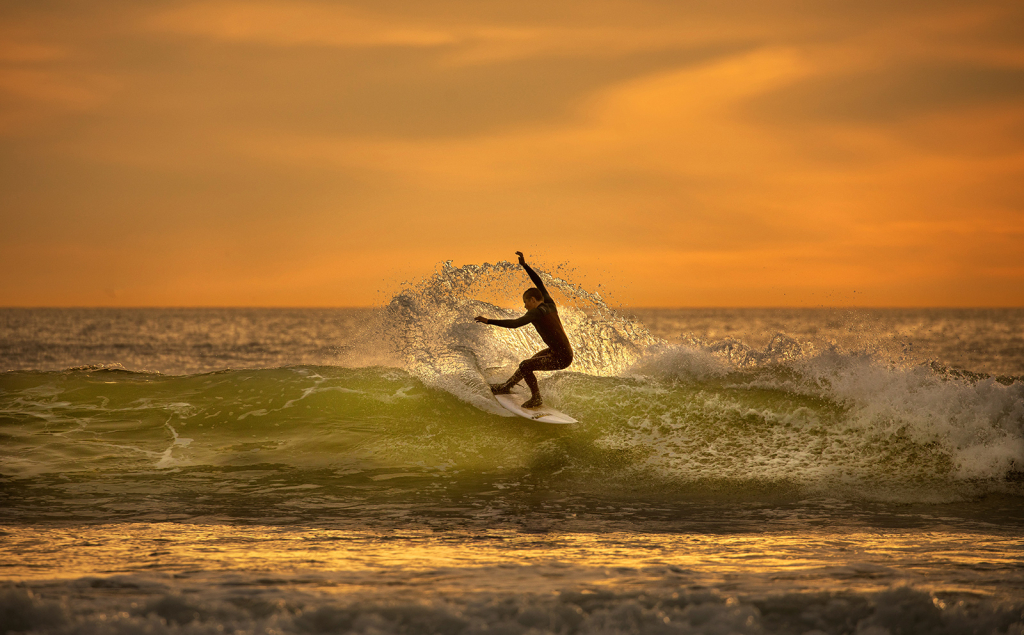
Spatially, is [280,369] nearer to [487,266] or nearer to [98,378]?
[98,378]

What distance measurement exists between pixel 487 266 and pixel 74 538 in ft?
26.8

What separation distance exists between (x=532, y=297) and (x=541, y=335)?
601 millimetres

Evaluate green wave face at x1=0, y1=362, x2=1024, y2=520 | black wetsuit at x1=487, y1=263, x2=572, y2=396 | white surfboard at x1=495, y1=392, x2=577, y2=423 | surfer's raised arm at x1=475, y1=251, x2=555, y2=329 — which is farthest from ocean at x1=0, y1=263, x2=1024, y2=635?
surfer's raised arm at x1=475, y1=251, x2=555, y2=329

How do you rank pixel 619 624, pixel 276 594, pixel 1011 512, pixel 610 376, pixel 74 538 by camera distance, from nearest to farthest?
1. pixel 619 624
2. pixel 276 594
3. pixel 74 538
4. pixel 1011 512
5. pixel 610 376

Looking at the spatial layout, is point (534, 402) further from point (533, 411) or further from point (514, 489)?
point (514, 489)

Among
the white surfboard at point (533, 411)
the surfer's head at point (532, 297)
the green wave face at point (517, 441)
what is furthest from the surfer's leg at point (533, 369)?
the surfer's head at point (532, 297)

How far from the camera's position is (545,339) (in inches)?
431

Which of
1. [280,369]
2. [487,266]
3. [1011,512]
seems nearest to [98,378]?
[280,369]

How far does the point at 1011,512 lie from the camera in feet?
26.2

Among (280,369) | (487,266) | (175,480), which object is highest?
(487,266)

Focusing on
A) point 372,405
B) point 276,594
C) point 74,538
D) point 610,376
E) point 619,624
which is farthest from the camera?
point 610,376

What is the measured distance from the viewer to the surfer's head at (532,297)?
10.6 meters

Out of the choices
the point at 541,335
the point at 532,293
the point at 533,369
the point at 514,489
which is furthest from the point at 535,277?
the point at 514,489

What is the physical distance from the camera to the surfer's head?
10.6m
